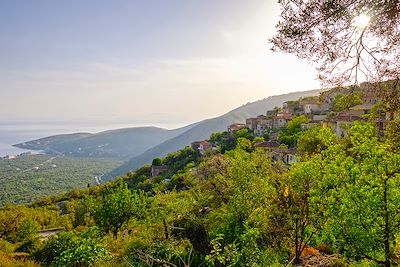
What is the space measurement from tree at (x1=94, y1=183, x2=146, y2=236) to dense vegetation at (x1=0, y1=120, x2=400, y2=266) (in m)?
0.06

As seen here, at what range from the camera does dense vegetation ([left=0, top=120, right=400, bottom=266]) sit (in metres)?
7.66

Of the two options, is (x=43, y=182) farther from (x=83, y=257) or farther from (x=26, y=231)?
(x=83, y=257)

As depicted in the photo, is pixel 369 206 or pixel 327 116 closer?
pixel 369 206

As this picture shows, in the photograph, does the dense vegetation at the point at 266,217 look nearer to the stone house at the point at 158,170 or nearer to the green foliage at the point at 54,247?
the green foliage at the point at 54,247

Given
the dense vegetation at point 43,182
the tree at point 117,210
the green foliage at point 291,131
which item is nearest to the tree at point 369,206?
the tree at point 117,210

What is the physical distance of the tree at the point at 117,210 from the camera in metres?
20.1

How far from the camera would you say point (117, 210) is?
2009 cm

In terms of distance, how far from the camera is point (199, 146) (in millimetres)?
68750

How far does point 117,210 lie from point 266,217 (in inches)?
400

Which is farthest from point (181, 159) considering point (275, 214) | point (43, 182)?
point (43, 182)

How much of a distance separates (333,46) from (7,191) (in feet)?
370

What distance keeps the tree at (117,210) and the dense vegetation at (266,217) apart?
0.19 ft

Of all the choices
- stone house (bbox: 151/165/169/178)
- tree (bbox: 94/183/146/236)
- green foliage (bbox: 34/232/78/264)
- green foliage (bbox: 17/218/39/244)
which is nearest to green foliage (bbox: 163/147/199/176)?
stone house (bbox: 151/165/169/178)

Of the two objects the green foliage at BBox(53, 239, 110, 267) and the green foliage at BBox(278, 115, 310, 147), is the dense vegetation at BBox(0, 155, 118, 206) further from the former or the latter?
the green foliage at BBox(53, 239, 110, 267)
